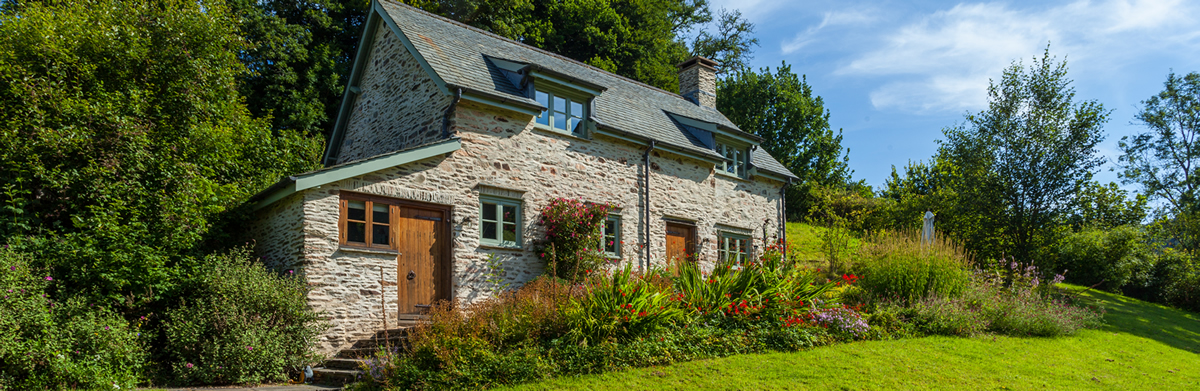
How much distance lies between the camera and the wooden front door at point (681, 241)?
1502 cm

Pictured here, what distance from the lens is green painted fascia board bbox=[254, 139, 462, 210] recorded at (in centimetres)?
943

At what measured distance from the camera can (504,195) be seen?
1207 centimetres

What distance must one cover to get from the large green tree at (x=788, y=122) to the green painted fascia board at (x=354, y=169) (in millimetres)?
22732

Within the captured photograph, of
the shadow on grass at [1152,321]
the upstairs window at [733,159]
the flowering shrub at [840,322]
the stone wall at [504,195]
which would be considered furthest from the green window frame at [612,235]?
the shadow on grass at [1152,321]

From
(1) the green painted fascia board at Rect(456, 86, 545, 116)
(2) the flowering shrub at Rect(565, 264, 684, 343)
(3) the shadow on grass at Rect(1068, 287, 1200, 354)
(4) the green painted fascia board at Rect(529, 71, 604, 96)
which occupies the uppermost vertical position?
(4) the green painted fascia board at Rect(529, 71, 604, 96)

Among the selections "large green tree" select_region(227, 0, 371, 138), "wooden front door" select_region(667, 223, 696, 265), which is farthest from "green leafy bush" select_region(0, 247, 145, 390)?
"large green tree" select_region(227, 0, 371, 138)

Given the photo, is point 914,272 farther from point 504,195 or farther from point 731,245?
point 504,195

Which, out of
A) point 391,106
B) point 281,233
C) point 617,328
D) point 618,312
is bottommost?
point 617,328

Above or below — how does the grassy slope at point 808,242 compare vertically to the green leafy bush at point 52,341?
Result: above

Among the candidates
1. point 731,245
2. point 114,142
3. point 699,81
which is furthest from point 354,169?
point 699,81

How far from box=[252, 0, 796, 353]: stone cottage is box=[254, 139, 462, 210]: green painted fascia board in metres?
0.03

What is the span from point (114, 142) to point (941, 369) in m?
12.0

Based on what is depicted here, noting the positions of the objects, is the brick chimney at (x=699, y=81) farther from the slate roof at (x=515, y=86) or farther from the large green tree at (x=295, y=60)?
the large green tree at (x=295, y=60)

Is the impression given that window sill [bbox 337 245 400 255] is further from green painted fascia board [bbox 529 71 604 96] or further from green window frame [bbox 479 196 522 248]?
green painted fascia board [bbox 529 71 604 96]
